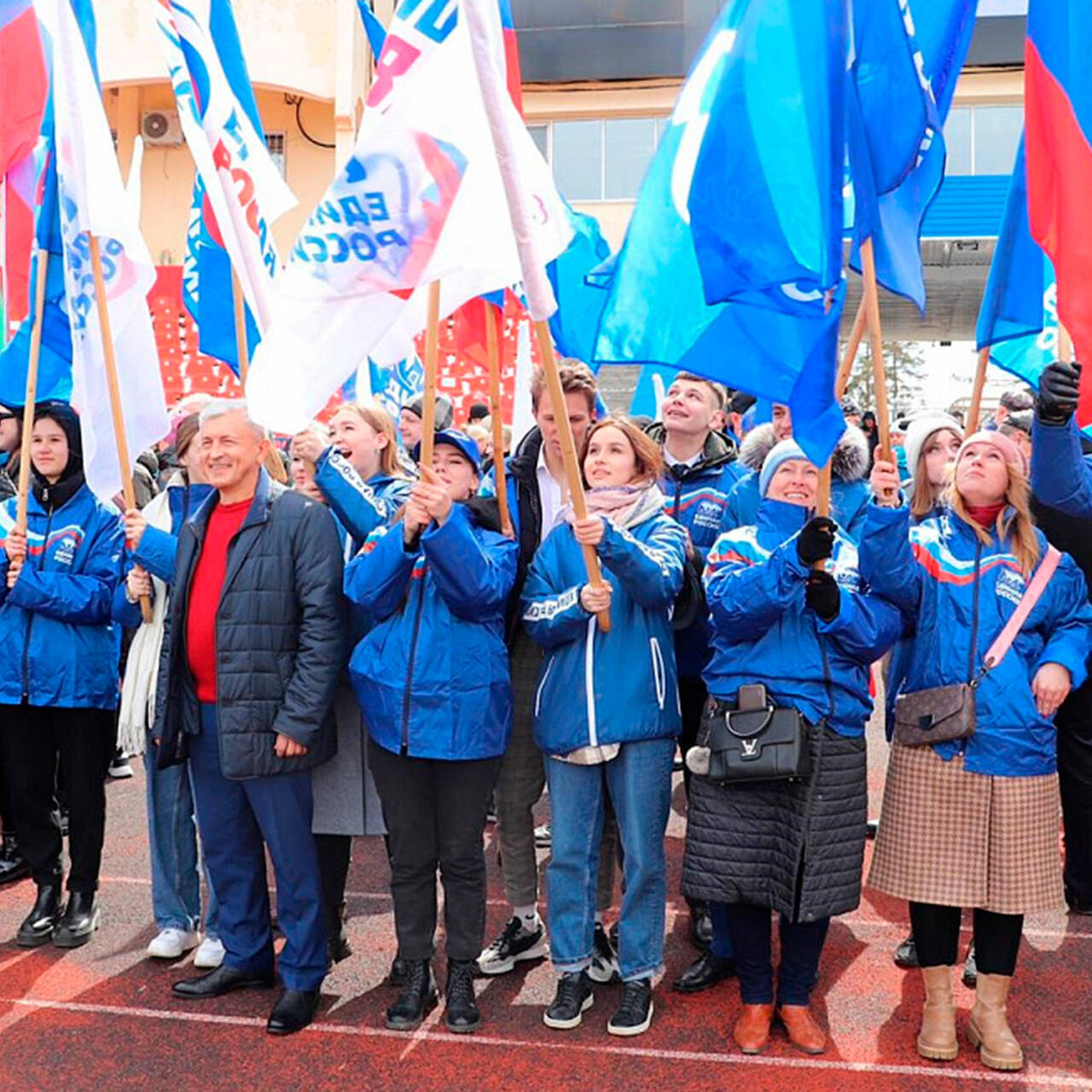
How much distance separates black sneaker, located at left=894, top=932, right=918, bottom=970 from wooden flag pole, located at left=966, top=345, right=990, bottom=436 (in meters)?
1.96

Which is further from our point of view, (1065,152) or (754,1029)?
(754,1029)

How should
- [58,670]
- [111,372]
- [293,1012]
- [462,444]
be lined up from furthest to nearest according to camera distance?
[58,670] → [111,372] → [462,444] → [293,1012]

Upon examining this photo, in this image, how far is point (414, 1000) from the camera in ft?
14.8

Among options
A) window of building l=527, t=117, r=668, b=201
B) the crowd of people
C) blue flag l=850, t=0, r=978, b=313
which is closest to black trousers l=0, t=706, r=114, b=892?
the crowd of people

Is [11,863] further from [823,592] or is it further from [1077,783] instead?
[1077,783]

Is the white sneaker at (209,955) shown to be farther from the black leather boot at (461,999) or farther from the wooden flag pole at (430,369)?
the wooden flag pole at (430,369)

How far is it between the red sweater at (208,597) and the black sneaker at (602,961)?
5.40 ft

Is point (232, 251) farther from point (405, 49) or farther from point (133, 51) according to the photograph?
point (133, 51)

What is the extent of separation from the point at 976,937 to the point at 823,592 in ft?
4.18

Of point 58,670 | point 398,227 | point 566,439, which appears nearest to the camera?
point 566,439

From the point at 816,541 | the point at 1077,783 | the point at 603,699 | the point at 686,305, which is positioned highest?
the point at 686,305

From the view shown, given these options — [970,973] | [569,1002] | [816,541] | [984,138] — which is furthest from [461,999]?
[984,138]

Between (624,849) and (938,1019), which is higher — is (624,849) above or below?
above

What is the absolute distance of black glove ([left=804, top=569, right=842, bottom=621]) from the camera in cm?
403
